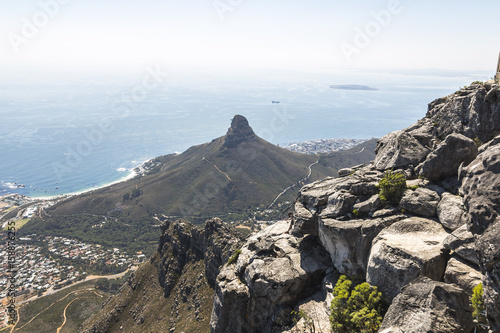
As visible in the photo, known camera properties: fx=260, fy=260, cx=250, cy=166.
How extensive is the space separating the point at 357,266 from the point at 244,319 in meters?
10.3

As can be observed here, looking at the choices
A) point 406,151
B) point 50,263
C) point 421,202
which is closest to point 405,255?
point 421,202

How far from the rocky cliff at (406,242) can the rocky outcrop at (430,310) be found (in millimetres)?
43

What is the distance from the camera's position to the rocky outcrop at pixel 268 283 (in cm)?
2020

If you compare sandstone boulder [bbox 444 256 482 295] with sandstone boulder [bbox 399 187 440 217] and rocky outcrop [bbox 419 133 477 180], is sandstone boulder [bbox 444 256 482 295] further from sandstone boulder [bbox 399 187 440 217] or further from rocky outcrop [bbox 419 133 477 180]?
rocky outcrop [bbox 419 133 477 180]

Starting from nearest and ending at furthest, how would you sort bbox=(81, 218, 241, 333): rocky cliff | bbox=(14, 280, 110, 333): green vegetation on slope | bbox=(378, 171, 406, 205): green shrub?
bbox=(378, 171, 406, 205): green shrub → bbox=(81, 218, 241, 333): rocky cliff → bbox=(14, 280, 110, 333): green vegetation on slope

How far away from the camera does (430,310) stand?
37.8 ft

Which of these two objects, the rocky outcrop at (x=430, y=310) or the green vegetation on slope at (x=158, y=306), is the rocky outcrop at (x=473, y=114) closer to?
the rocky outcrop at (x=430, y=310)

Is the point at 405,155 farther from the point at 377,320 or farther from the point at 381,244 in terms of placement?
the point at 377,320

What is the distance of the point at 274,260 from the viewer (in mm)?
22047

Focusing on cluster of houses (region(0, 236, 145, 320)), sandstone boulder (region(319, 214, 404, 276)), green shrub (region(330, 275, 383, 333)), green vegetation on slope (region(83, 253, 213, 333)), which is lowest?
cluster of houses (region(0, 236, 145, 320))

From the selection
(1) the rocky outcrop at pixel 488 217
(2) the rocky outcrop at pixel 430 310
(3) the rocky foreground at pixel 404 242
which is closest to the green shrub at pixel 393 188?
(3) the rocky foreground at pixel 404 242

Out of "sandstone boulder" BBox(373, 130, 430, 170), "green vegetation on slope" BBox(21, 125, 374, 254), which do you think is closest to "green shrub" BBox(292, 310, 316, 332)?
"sandstone boulder" BBox(373, 130, 430, 170)

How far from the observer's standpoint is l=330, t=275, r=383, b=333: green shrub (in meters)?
14.5

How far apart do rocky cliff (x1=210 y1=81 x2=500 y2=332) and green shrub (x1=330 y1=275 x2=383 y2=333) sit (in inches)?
32.1
